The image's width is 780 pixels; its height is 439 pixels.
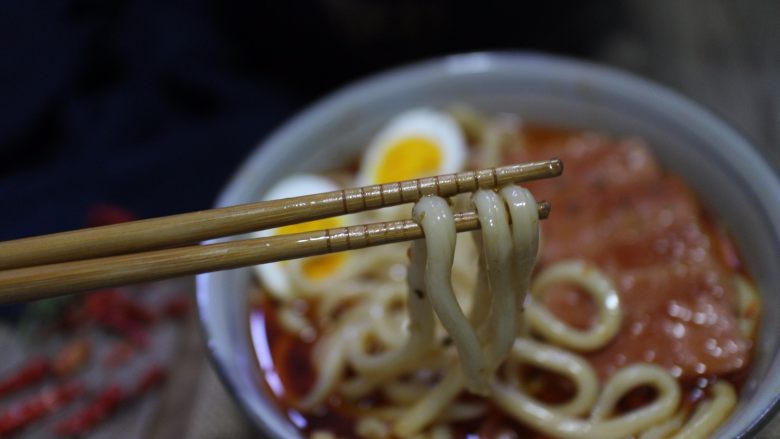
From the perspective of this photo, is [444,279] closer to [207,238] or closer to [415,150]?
[207,238]

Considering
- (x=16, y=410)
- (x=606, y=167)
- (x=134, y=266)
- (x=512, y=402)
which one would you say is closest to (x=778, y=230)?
(x=606, y=167)

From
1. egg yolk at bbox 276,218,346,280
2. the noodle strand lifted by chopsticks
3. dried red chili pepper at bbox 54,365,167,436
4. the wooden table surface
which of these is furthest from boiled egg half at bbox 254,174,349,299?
dried red chili pepper at bbox 54,365,167,436

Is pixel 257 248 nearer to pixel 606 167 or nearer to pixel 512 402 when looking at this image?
pixel 512 402

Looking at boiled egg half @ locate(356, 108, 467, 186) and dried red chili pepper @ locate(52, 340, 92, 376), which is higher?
boiled egg half @ locate(356, 108, 467, 186)

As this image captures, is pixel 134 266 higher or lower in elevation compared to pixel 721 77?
lower

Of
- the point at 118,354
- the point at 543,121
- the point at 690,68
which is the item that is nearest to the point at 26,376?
the point at 118,354

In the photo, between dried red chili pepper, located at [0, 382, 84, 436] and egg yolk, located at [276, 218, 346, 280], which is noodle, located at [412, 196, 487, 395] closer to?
egg yolk, located at [276, 218, 346, 280]

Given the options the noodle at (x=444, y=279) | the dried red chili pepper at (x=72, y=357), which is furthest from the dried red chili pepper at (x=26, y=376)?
the noodle at (x=444, y=279)

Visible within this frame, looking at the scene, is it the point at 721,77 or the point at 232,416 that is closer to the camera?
the point at 232,416
